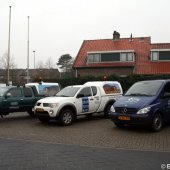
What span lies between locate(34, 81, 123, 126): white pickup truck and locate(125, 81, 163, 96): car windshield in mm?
2467

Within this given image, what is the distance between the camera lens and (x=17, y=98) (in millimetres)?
15805

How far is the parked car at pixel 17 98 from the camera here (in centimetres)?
1530

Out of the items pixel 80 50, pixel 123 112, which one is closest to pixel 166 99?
pixel 123 112

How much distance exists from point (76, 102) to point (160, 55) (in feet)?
98.7

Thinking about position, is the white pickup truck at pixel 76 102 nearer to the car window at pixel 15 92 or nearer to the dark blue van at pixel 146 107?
the car window at pixel 15 92

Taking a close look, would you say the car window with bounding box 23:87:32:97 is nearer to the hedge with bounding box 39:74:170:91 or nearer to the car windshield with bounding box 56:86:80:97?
the car windshield with bounding box 56:86:80:97

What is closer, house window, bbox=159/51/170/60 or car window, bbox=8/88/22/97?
car window, bbox=8/88/22/97

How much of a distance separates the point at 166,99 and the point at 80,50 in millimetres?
34309

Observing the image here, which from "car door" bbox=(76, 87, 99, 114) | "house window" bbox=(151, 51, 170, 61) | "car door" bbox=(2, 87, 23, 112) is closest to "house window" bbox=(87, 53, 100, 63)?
"house window" bbox=(151, 51, 170, 61)

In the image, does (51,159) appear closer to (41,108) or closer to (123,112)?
(123,112)

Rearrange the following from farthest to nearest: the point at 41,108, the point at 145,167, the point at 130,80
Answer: the point at 130,80 < the point at 41,108 < the point at 145,167

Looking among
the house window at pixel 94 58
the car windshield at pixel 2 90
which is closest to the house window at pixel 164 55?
the house window at pixel 94 58

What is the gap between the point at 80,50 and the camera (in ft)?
152

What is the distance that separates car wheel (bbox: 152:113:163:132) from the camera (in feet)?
38.8
